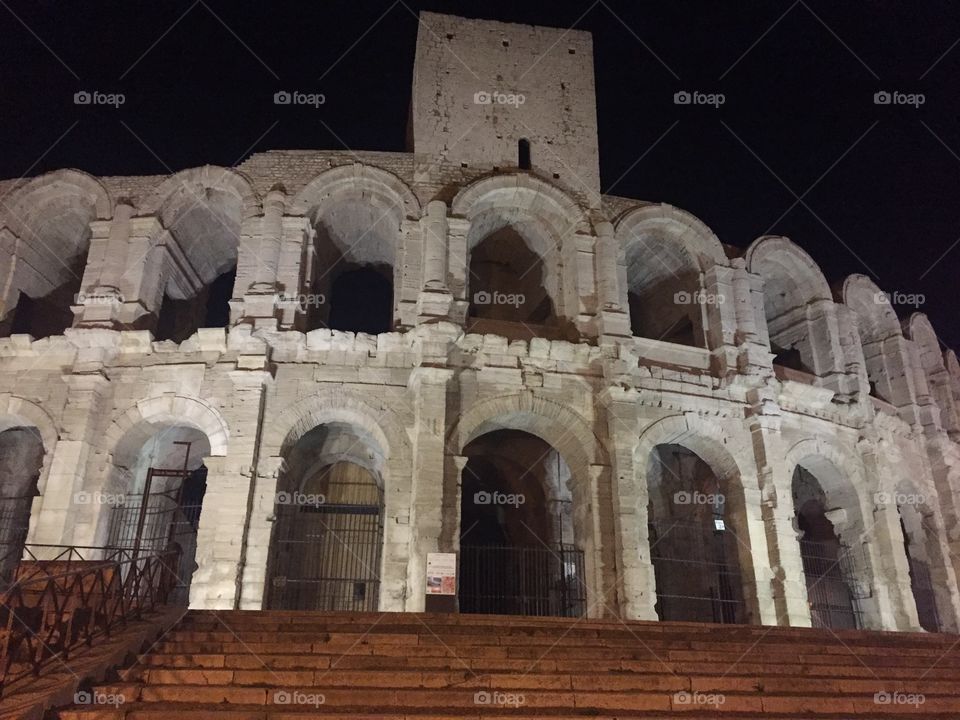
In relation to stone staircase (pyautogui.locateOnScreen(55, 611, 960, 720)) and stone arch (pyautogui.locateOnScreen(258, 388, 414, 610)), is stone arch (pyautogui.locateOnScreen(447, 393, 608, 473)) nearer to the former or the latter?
stone arch (pyautogui.locateOnScreen(258, 388, 414, 610))

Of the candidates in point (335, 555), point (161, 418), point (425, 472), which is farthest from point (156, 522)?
point (425, 472)

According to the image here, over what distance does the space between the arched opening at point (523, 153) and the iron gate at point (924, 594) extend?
1430 centimetres

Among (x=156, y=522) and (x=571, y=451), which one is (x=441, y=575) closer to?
(x=571, y=451)

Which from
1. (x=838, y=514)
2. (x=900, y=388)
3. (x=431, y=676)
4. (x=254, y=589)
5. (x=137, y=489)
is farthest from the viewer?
(x=900, y=388)

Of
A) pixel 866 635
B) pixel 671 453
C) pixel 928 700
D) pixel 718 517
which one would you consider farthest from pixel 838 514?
pixel 928 700

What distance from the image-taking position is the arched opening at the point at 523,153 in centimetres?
1746

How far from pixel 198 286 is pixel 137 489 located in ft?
18.7

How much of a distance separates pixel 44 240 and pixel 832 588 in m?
21.2

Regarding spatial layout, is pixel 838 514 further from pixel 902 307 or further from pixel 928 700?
pixel 928 700

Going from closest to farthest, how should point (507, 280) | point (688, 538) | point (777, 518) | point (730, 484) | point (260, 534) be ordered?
1. point (260, 534)
2. point (777, 518)
3. point (730, 484)
4. point (688, 538)
5. point (507, 280)

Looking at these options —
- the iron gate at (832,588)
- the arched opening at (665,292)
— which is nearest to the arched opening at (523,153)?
the arched opening at (665,292)

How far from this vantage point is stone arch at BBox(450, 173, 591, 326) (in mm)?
16250

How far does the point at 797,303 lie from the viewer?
19.1m

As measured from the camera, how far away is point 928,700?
793 centimetres
